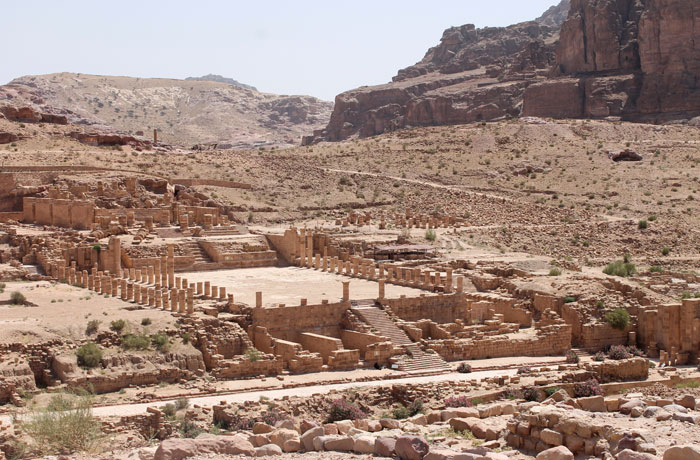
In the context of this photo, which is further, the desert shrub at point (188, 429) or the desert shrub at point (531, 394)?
the desert shrub at point (531, 394)

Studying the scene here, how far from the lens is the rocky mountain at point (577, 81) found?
8844 centimetres

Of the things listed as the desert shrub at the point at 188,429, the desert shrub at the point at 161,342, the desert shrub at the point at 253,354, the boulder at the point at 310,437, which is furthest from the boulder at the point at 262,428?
the desert shrub at the point at 253,354

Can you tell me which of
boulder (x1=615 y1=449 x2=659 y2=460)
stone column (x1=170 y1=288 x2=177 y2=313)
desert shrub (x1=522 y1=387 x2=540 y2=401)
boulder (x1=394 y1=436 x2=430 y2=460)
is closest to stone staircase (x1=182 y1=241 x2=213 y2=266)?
stone column (x1=170 y1=288 x2=177 y2=313)

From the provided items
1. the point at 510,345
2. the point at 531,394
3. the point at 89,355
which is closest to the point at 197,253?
the point at 510,345

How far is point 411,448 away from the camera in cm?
1412

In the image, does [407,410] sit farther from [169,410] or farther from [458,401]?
[169,410]

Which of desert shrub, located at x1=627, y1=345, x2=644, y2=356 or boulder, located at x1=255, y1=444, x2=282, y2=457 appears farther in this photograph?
desert shrub, located at x1=627, y1=345, x2=644, y2=356

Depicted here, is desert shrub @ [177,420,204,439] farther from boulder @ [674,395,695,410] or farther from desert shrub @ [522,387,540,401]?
boulder @ [674,395,695,410]

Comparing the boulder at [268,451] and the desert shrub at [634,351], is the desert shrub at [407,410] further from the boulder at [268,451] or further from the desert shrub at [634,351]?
the desert shrub at [634,351]

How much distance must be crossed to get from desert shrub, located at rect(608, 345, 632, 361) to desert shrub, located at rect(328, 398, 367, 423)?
11.4m

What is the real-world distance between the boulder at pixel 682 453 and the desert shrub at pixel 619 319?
22063 millimetres

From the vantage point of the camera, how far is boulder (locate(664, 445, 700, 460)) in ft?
41.6

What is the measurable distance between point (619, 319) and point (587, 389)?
10934mm

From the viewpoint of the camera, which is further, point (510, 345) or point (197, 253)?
point (197, 253)
